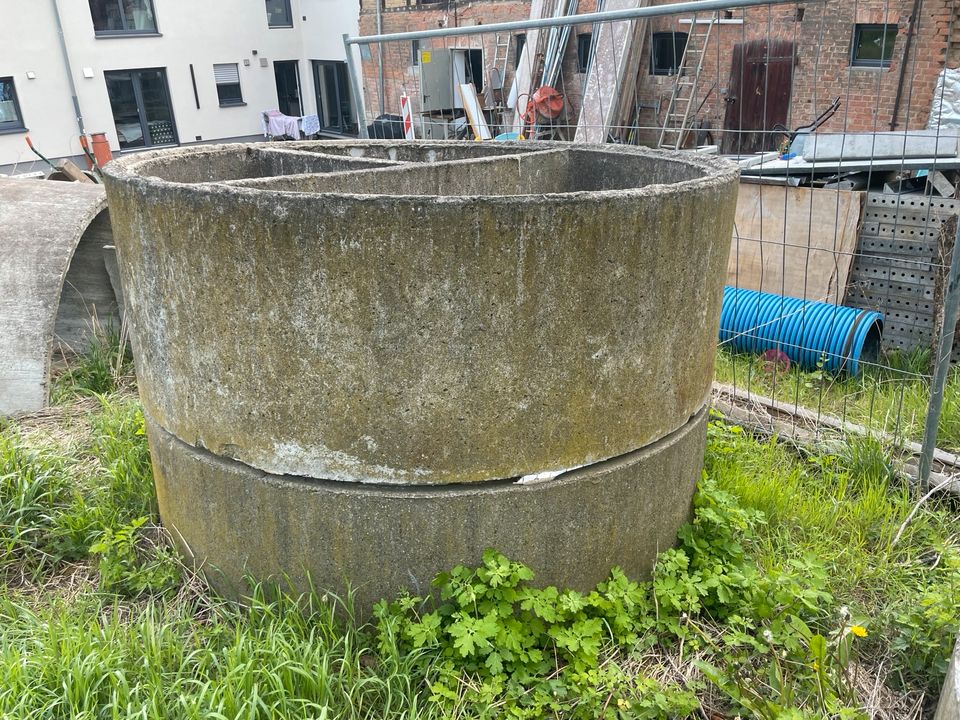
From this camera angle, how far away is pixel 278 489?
8.49 ft

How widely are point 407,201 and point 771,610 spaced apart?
195 cm

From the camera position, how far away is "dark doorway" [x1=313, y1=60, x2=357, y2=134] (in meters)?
20.4

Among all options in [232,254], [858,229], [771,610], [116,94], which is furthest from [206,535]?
[116,94]

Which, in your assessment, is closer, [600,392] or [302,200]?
[302,200]

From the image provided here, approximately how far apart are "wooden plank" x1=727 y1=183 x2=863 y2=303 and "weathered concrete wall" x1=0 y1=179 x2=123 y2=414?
4.43 meters

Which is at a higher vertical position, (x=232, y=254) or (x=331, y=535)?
(x=232, y=254)

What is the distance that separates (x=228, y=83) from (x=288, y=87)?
6.20 ft

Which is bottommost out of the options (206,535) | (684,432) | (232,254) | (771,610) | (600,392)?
(771,610)

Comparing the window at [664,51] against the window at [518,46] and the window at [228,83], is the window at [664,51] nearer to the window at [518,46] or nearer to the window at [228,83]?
the window at [518,46]

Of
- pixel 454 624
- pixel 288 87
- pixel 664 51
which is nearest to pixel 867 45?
pixel 664 51

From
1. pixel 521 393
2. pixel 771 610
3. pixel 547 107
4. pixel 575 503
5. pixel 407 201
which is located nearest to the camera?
pixel 407 201

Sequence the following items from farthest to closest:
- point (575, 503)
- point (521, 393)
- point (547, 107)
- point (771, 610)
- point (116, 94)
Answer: point (116, 94)
point (547, 107)
point (771, 610)
point (575, 503)
point (521, 393)

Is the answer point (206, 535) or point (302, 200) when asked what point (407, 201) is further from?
point (206, 535)

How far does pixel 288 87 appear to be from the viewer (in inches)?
833
